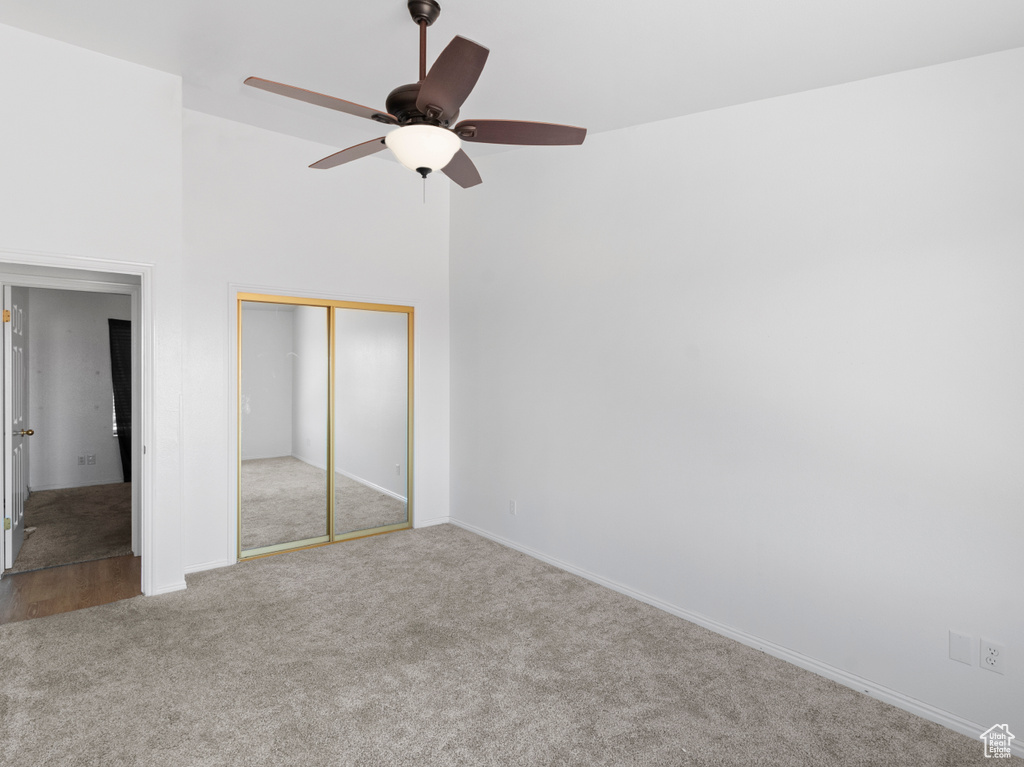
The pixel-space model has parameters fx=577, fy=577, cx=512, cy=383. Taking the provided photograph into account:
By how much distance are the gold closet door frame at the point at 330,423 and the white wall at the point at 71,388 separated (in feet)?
11.3

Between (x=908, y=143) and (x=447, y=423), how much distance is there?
3.79 m

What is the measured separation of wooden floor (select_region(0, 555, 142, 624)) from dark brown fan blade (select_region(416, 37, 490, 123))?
3.39 meters

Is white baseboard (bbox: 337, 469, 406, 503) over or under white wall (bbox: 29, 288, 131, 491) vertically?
under

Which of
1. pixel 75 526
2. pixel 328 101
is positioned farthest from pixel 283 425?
pixel 328 101

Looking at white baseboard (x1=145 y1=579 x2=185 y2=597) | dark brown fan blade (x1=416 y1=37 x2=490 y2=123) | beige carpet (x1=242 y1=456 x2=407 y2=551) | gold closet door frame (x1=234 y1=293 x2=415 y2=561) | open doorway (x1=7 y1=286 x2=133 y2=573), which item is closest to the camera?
dark brown fan blade (x1=416 y1=37 x2=490 y2=123)

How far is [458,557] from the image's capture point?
4273 mm

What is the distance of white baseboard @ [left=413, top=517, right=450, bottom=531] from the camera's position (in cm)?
499

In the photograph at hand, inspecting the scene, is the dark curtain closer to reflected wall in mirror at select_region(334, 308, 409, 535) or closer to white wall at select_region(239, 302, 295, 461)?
white wall at select_region(239, 302, 295, 461)

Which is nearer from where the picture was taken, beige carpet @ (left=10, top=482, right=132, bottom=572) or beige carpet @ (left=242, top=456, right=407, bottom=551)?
beige carpet @ (left=10, top=482, right=132, bottom=572)

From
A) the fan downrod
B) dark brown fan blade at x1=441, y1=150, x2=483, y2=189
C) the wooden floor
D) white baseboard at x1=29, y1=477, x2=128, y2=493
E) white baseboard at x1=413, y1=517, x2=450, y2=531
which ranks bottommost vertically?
the wooden floor

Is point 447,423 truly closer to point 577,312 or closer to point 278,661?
point 577,312

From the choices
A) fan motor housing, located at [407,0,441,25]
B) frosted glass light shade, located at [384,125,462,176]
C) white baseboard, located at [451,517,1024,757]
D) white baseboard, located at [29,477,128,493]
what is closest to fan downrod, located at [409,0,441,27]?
fan motor housing, located at [407,0,441,25]

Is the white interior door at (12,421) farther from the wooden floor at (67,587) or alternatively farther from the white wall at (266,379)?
the white wall at (266,379)

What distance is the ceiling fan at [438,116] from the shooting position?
179 centimetres
